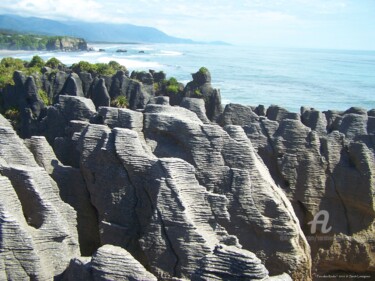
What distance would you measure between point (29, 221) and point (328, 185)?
9292 mm

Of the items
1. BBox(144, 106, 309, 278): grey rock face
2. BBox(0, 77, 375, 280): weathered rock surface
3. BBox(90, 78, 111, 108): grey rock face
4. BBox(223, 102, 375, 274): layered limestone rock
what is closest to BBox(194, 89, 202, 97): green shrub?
BBox(90, 78, 111, 108): grey rock face

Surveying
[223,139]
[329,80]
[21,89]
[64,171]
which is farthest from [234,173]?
[329,80]

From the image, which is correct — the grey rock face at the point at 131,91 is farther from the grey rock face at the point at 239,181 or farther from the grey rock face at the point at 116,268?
the grey rock face at the point at 116,268

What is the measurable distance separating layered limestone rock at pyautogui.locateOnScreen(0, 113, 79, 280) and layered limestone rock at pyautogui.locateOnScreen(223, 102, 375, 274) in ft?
24.1

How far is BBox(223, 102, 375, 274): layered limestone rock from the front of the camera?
14938 millimetres

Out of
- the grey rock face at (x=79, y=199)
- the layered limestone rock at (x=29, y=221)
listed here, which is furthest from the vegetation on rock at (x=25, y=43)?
the layered limestone rock at (x=29, y=221)

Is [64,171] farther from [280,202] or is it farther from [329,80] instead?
[329,80]

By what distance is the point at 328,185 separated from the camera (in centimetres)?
1548

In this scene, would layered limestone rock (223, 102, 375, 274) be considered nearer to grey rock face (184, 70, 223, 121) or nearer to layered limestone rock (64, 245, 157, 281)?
layered limestone rock (64, 245, 157, 281)

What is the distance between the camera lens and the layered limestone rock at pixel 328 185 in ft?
49.0

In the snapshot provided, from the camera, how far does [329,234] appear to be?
15.0m

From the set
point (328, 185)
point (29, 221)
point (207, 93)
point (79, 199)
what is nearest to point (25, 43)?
point (207, 93)

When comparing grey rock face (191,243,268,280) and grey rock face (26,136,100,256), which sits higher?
grey rock face (191,243,268,280)

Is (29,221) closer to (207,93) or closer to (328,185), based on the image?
(328,185)
